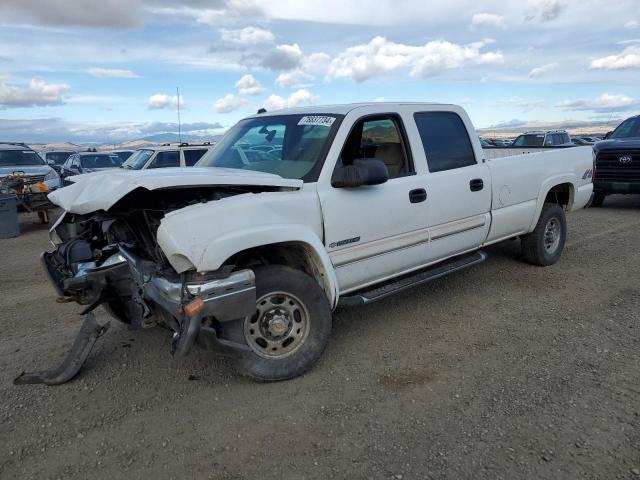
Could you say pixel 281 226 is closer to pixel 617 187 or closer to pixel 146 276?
pixel 146 276

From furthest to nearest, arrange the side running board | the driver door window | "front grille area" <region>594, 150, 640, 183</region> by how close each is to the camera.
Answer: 1. the driver door window
2. "front grille area" <region>594, 150, 640, 183</region>
3. the side running board

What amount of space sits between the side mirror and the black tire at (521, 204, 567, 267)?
313 cm

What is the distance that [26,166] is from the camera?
13.2m

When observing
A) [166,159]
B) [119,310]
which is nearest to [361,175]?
[119,310]

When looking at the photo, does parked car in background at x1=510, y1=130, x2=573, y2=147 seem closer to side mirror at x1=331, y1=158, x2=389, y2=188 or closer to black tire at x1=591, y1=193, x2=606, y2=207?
black tire at x1=591, y1=193, x2=606, y2=207

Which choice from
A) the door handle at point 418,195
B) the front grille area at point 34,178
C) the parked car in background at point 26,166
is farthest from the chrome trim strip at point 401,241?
the front grille area at point 34,178

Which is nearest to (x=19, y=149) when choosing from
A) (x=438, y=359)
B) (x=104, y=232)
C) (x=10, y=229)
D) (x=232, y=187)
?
(x=10, y=229)

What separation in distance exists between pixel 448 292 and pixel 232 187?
115 inches

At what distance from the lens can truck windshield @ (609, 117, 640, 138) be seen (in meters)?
11.5

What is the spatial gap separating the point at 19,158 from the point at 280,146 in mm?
12146

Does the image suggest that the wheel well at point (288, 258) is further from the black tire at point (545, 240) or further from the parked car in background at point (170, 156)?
the parked car in background at point (170, 156)

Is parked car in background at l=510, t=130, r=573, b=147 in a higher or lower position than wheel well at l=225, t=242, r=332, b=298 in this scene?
higher

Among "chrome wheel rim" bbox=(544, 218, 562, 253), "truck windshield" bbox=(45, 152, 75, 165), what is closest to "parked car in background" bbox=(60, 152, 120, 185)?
"truck windshield" bbox=(45, 152, 75, 165)

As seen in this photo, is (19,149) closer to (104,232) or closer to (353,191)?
(104,232)
